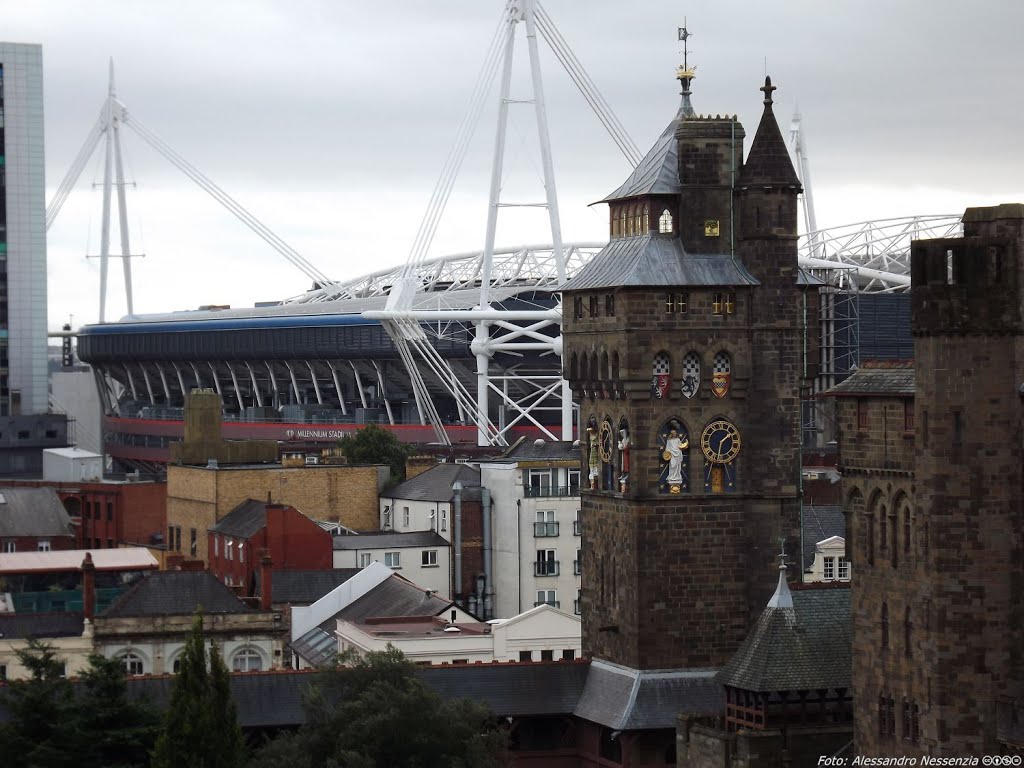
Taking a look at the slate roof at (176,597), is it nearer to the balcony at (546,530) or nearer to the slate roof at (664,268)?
the balcony at (546,530)

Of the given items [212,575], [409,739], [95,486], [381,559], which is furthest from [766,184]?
[95,486]

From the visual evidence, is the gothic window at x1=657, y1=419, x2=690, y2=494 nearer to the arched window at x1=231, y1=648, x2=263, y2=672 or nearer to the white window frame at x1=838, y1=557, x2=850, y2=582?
the arched window at x1=231, y1=648, x2=263, y2=672

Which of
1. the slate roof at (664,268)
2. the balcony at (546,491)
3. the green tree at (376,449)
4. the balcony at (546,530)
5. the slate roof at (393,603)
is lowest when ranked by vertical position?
the slate roof at (393,603)

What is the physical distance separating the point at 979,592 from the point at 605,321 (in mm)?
22900

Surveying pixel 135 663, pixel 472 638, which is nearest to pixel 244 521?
pixel 135 663

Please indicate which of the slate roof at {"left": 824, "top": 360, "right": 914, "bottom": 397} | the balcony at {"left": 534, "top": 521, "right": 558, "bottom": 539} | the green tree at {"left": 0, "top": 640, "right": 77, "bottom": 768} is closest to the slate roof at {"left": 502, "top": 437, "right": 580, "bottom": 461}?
the balcony at {"left": 534, "top": 521, "right": 558, "bottom": 539}

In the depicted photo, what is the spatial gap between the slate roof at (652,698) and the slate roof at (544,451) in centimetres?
4586

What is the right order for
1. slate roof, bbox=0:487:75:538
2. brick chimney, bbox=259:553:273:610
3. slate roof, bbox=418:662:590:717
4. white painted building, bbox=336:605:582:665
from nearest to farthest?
slate roof, bbox=418:662:590:717, white painted building, bbox=336:605:582:665, brick chimney, bbox=259:553:273:610, slate roof, bbox=0:487:75:538

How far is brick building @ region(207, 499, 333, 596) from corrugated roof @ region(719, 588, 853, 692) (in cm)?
4547

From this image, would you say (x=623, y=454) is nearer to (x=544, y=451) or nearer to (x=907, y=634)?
(x=907, y=634)

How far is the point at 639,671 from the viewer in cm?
8388

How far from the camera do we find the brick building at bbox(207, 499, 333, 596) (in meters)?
122

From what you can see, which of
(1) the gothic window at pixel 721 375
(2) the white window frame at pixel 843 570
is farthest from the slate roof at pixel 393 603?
(1) the gothic window at pixel 721 375

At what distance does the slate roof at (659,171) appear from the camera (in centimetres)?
8650
